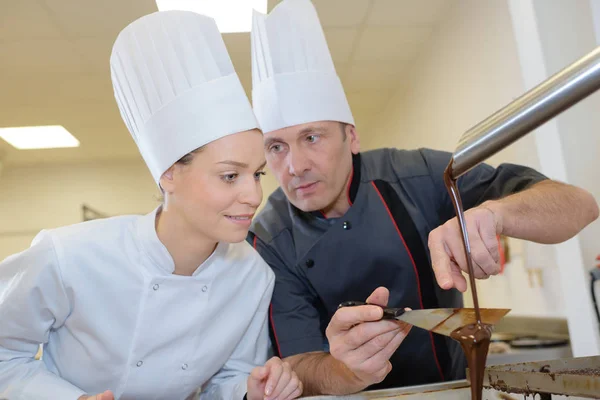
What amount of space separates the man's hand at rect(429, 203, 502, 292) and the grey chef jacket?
457 mm

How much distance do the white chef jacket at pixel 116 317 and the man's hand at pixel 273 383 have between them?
7 cm

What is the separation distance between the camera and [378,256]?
1.48 metres

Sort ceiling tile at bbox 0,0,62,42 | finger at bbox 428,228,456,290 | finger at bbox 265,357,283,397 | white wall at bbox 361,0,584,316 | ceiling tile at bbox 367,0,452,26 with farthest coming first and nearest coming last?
ceiling tile at bbox 367,0,452,26
ceiling tile at bbox 0,0,62,42
white wall at bbox 361,0,584,316
finger at bbox 265,357,283,397
finger at bbox 428,228,456,290

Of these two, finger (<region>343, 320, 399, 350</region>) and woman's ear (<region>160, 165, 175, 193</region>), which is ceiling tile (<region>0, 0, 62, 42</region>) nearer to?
woman's ear (<region>160, 165, 175, 193</region>)

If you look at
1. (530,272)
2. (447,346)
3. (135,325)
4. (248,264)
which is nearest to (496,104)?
(530,272)

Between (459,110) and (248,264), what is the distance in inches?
96.6

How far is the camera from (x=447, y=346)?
152cm

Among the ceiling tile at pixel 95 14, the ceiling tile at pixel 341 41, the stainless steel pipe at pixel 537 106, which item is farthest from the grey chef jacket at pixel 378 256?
the ceiling tile at pixel 341 41

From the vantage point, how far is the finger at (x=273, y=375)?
107 cm

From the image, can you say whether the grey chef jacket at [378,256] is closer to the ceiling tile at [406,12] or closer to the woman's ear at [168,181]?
the woman's ear at [168,181]

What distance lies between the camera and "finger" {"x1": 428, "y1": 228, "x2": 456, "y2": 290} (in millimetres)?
947

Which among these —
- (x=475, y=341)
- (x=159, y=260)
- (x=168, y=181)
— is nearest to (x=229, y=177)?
(x=168, y=181)

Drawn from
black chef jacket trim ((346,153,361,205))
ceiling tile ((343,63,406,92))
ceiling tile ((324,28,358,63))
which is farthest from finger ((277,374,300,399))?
ceiling tile ((343,63,406,92))

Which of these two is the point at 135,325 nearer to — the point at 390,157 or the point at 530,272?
the point at 390,157
